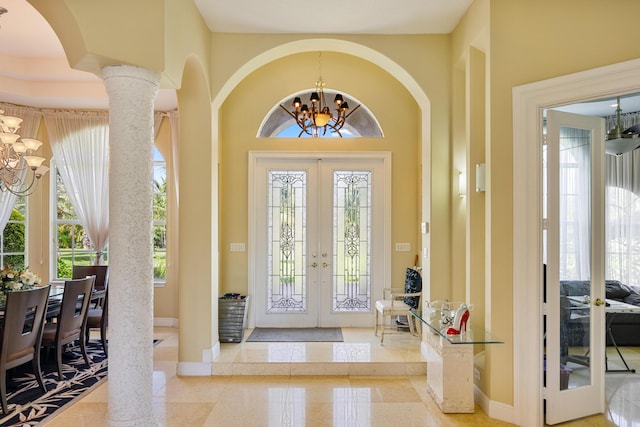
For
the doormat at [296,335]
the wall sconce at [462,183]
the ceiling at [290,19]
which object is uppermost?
the ceiling at [290,19]

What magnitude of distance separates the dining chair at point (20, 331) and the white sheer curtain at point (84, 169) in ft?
8.56

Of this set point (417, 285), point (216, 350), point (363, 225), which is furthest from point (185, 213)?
point (417, 285)

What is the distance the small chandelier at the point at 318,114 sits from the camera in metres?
5.14

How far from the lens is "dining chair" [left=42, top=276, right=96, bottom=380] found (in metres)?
4.36

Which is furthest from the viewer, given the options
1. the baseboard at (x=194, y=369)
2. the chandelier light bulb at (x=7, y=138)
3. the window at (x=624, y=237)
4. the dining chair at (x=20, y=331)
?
the window at (x=624, y=237)

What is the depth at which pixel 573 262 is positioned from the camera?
3.40 meters

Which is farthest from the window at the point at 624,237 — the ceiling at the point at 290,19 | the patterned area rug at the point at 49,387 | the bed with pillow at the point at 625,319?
the patterned area rug at the point at 49,387

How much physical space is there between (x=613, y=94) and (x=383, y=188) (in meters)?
3.25

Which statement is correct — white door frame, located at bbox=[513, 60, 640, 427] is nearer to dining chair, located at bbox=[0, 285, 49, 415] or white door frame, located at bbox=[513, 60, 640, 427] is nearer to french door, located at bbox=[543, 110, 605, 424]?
french door, located at bbox=[543, 110, 605, 424]

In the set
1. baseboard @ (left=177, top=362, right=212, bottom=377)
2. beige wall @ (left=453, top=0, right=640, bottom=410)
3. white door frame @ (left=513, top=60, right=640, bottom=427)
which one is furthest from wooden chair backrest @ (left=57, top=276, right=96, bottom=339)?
white door frame @ (left=513, top=60, right=640, bottom=427)

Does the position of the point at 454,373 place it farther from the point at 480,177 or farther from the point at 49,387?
the point at 49,387

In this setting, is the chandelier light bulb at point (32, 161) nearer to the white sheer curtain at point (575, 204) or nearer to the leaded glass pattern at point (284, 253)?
the leaded glass pattern at point (284, 253)

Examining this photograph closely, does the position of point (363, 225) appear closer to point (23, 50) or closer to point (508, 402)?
point (508, 402)

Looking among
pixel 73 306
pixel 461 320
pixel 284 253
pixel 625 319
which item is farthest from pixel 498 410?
pixel 73 306
